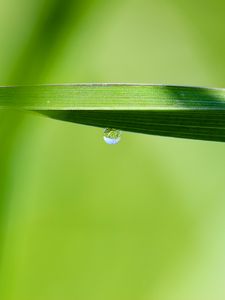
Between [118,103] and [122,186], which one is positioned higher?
[122,186]

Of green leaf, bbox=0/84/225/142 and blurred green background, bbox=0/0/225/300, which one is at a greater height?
blurred green background, bbox=0/0/225/300

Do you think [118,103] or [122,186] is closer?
[118,103]

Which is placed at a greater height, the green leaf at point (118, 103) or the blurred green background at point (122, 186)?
the blurred green background at point (122, 186)

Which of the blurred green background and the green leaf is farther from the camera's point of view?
the blurred green background

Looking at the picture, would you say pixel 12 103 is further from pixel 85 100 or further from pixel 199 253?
pixel 199 253

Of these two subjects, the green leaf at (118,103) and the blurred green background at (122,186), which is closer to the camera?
the green leaf at (118,103)
